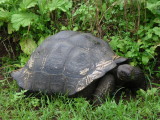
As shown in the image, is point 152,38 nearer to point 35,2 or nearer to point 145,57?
point 145,57

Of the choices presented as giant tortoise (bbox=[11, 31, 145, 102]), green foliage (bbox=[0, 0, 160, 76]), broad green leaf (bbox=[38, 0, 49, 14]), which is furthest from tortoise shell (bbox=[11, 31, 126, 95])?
broad green leaf (bbox=[38, 0, 49, 14])

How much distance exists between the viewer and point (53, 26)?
5902 mm

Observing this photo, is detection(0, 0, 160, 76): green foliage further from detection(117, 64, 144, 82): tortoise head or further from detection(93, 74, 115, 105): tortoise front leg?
detection(93, 74, 115, 105): tortoise front leg

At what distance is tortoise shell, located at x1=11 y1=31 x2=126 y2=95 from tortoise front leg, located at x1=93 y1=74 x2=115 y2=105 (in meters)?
0.14

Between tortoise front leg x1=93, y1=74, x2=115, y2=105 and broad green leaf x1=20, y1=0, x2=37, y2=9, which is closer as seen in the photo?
tortoise front leg x1=93, y1=74, x2=115, y2=105

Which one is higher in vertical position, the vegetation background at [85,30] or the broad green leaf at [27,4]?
the broad green leaf at [27,4]

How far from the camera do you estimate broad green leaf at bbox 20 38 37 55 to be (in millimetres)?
5672

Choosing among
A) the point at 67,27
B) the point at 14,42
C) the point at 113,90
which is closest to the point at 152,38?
the point at 113,90

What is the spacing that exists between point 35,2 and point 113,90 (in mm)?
2483

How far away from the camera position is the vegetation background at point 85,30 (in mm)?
3799

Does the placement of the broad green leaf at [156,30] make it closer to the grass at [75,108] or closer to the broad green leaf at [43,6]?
the grass at [75,108]

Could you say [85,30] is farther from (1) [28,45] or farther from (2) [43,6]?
(1) [28,45]

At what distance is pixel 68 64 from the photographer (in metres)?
4.15

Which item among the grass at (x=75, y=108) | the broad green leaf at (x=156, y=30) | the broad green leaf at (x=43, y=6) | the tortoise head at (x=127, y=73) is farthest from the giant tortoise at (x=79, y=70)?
the broad green leaf at (x=43, y=6)
